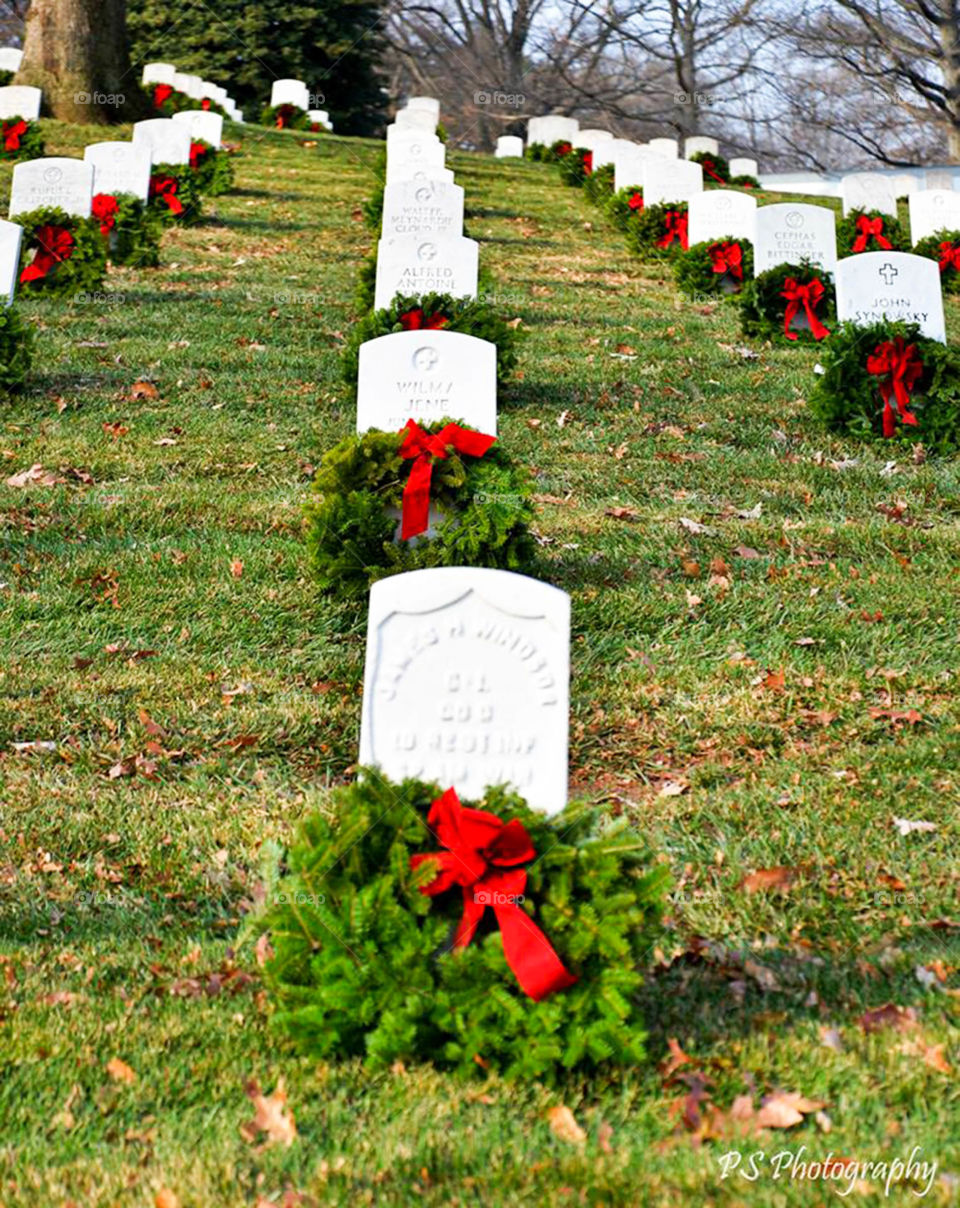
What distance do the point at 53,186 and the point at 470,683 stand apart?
10.6m

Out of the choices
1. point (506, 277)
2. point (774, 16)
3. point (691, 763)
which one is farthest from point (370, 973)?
point (774, 16)

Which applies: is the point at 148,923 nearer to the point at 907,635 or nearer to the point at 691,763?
the point at 691,763

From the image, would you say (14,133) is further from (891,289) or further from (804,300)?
(891,289)

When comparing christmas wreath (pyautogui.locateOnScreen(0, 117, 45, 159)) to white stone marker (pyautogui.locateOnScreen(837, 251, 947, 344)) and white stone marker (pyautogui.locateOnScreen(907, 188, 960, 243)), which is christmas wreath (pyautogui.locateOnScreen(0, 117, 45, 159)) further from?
white stone marker (pyautogui.locateOnScreen(837, 251, 947, 344))

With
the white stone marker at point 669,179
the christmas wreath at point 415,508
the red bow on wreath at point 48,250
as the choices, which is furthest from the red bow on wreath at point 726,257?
the christmas wreath at point 415,508

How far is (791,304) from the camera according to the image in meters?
11.5

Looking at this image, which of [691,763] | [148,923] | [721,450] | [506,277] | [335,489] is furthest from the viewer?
[506,277]

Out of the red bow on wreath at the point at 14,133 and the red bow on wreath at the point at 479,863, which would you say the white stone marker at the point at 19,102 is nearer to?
the red bow on wreath at the point at 14,133

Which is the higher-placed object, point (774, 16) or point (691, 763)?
point (774, 16)

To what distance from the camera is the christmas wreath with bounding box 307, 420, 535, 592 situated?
20.0 feet

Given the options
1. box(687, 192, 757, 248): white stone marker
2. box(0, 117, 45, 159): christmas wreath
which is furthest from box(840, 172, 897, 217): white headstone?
box(0, 117, 45, 159): christmas wreath

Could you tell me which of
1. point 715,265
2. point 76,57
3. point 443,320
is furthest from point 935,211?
point 76,57

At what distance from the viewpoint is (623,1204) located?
265 centimetres

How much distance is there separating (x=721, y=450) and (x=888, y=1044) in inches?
225
